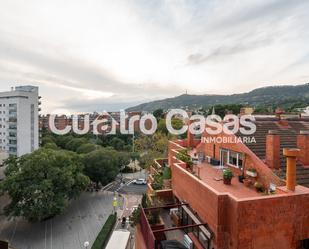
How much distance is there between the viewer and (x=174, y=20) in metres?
13.8

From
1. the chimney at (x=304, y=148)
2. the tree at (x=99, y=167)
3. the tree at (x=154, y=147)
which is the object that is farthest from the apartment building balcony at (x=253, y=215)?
the tree at (x=99, y=167)

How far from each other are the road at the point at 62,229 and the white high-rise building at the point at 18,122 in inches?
941

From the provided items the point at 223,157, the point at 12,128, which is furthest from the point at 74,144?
the point at 223,157

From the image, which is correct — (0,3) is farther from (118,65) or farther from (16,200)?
(16,200)

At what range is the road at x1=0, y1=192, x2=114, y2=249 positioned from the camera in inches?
802

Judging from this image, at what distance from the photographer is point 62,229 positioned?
74.6ft

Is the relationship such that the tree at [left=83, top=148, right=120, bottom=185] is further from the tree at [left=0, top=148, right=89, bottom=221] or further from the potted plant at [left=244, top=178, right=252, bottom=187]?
the potted plant at [left=244, top=178, right=252, bottom=187]

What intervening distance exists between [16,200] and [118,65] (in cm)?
1602

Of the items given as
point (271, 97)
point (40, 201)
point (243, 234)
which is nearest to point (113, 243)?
point (40, 201)

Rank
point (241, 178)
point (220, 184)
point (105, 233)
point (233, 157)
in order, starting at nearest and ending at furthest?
point (220, 184) < point (241, 178) < point (233, 157) < point (105, 233)

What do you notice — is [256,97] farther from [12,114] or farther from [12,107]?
[12,114]

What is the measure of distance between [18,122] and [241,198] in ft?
157

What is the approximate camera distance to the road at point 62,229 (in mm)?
20359

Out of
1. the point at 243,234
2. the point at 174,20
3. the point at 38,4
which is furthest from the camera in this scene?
the point at 174,20
